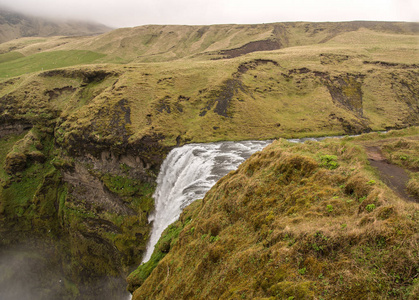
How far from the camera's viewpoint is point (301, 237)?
23.2ft

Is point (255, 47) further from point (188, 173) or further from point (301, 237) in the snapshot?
point (301, 237)

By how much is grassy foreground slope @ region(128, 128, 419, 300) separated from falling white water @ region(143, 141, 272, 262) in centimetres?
945

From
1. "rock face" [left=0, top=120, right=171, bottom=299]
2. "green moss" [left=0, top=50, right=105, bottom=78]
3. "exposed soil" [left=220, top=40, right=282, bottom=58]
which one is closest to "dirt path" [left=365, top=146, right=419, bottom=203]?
"rock face" [left=0, top=120, right=171, bottom=299]

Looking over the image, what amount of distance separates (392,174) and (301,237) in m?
7.11

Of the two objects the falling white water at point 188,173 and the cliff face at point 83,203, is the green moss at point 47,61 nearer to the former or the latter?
the cliff face at point 83,203

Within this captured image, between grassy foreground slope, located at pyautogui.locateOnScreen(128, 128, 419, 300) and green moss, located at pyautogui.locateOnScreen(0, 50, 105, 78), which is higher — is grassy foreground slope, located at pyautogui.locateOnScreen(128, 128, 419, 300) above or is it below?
below

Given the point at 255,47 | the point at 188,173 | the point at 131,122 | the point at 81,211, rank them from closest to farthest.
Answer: the point at 188,173, the point at 81,211, the point at 131,122, the point at 255,47

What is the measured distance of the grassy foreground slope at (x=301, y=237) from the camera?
5.58m

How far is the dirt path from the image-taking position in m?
9.31

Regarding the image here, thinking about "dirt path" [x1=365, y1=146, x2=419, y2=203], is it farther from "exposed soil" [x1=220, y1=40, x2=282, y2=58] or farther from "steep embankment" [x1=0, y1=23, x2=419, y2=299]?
"exposed soil" [x1=220, y1=40, x2=282, y2=58]

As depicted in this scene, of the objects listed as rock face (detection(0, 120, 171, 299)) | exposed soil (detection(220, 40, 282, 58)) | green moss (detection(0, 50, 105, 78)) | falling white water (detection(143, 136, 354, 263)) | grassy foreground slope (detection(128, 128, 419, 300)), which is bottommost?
rock face (detection(0, 120, 171, 299))

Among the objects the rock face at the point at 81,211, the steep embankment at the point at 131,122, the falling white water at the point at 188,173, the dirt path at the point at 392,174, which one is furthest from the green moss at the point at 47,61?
the dirt path at the point at 392,174

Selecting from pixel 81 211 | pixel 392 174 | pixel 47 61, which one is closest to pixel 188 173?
pixel 392 174

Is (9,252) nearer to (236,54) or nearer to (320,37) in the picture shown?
(236,54)
